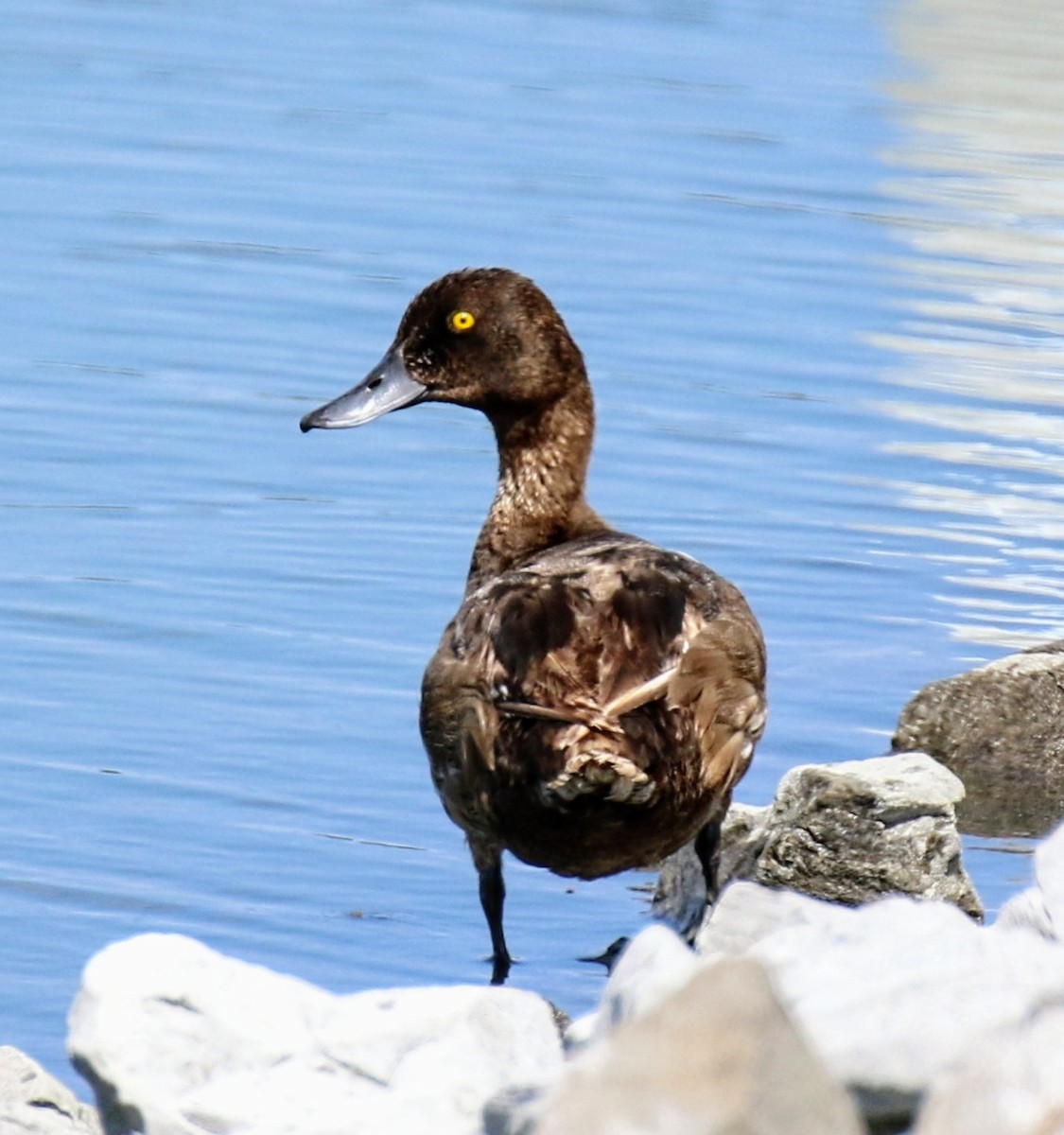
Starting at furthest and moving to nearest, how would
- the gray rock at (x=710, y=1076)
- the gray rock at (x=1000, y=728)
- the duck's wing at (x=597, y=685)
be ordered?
the gray rock at (x=1000, y=728), the duck's wing at (x=597, y=685), the gray rock at (x=710, y=1076)

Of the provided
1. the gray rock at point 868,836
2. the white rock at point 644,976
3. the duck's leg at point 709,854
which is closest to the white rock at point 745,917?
the white rock at point 644,976

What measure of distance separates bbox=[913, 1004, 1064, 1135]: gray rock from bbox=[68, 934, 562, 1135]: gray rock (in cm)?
97

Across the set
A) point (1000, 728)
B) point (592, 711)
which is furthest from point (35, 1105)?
point (1000, 728)

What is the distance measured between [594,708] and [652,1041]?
2.32 m

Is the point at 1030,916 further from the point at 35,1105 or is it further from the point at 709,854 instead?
the point at 709,854

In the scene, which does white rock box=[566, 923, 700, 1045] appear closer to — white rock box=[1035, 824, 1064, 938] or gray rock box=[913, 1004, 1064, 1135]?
gray rock box=[913, 1004, 1064, 1135]

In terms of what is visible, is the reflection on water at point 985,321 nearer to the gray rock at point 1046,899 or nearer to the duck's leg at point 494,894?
the duck's leg at point 494,894

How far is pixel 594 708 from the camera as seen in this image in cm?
548

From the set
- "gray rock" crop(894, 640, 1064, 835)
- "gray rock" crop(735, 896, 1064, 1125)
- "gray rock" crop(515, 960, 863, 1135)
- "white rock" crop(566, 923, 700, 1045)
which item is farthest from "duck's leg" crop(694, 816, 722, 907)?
"gray rock" crop(515, 960, 863, 1135)

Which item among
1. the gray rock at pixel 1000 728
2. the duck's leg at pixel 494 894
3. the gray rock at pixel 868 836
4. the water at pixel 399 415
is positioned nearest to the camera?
the duck's leg at pixel 494 894

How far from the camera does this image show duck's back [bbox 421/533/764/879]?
5496 millimetres

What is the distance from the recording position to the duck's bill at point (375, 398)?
7422mm

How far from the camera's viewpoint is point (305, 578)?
30.3 feet

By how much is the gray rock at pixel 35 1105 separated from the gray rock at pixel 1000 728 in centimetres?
358
